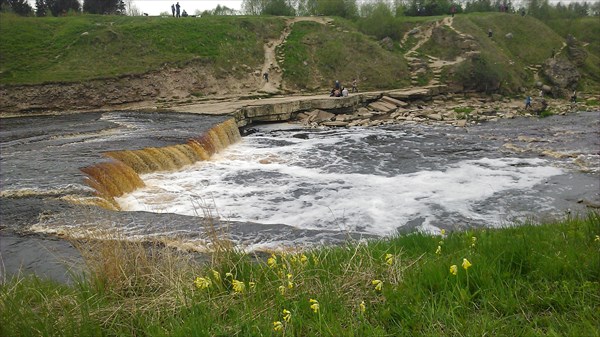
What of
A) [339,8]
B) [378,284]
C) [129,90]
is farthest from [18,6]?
[378,284]

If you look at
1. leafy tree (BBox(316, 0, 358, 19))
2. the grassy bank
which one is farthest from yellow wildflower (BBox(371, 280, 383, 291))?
leafy tree (BBox(316, 0, 358, 19))

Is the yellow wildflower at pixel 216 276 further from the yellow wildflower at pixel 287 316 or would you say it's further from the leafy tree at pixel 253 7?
the leafy tree at pixel 253 7

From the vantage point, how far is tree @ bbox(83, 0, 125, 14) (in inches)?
1825

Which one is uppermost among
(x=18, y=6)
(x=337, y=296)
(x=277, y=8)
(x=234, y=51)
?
(x=277, y=8)

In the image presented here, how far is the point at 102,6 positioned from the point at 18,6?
25.9ft

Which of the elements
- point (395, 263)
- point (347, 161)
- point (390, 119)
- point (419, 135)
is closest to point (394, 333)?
point (395, 263)

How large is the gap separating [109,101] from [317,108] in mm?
12945

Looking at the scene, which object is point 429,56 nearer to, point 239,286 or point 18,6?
point 239,286

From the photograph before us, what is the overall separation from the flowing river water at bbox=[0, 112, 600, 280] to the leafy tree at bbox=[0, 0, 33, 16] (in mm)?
29375

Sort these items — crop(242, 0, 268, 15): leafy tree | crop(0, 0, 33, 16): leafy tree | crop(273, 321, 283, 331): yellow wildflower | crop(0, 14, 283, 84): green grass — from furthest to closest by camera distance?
crop(242, 0, 268, 15): leafy tree
crop(0, 0, 33, 16): leafy tree
crop(0, 14, 283, 84): green grass
crop(273, 321, 283, 331): yellow wildflower

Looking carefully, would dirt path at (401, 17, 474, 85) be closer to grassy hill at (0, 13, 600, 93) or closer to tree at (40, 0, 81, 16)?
grassy hill at (0, 13, 600, 93)

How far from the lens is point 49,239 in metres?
7.26

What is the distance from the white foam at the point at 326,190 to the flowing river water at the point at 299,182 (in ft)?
0.12

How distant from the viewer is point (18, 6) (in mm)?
43188
